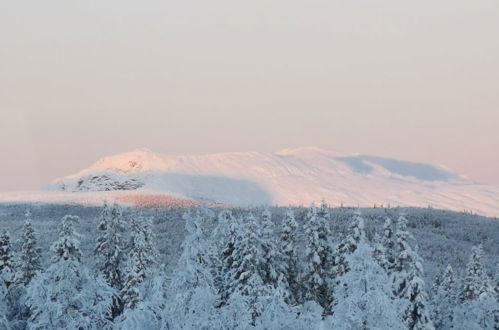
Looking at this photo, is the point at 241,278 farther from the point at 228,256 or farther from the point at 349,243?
the point at 349,243

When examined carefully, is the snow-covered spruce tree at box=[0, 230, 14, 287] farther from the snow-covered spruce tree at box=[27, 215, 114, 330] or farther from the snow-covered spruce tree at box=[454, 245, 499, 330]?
the snow-covered spruce tree at box=[454, 245, 499, 330]

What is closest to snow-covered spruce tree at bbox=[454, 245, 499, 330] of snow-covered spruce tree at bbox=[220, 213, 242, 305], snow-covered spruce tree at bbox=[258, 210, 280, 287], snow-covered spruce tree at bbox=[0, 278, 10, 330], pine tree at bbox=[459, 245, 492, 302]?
pine tree at bbox=[459, 245, 492, 302]

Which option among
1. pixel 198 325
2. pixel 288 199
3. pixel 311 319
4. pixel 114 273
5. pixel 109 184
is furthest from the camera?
pixel 109 184

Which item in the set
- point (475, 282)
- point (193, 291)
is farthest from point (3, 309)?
point (475, 282)

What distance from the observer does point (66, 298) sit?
2244 cm

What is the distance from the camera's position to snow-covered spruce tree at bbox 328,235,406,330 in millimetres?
17875

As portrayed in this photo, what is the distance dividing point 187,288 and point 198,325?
3.30 ft

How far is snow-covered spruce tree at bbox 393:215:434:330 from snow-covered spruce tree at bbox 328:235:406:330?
1631 cm

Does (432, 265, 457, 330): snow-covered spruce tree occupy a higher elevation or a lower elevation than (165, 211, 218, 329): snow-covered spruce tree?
lower

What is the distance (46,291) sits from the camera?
22344 mm

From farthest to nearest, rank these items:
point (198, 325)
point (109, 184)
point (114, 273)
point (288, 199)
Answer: point (109, 184) < point (288, 199) < point (114, 273) < point (198, 325)

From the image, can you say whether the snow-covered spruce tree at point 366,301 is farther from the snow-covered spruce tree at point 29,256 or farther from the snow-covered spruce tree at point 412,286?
the snow-covered spruce tree at point 29,256

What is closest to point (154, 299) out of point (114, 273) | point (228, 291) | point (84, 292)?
point (84, 292)

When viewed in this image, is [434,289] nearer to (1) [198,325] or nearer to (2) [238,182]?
(1) [198,325]
